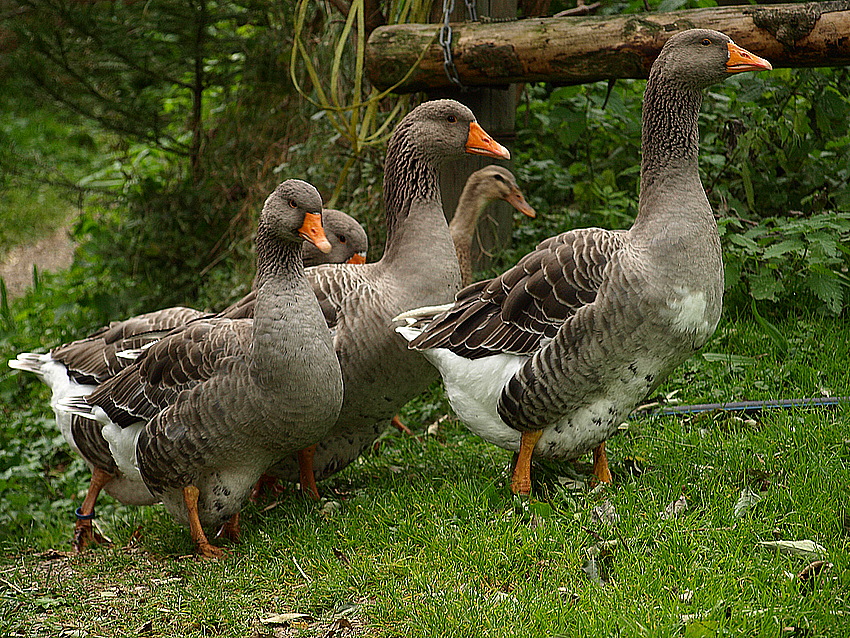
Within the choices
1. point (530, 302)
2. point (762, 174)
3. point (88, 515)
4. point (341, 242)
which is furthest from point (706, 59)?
point (88, 515)

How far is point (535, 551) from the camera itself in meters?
3.89

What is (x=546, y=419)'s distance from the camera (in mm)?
4359

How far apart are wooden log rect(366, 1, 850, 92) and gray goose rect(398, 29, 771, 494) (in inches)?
47.1

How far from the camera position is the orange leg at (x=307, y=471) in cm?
525

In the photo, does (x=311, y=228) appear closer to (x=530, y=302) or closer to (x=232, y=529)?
(x=530, y=302)

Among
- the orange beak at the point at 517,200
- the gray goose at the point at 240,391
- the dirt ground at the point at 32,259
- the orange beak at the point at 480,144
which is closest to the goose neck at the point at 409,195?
the orange beak at the point at 480,144

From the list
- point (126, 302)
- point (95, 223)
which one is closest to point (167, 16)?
point (126, 302)

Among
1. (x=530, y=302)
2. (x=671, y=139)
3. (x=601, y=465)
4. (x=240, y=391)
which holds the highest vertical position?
(x=671, y=139)

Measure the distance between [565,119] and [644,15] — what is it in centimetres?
184

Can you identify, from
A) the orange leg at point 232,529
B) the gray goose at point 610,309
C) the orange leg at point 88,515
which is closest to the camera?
the gray goose at point 610,309

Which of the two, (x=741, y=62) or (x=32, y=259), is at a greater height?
(x=741, y=62)

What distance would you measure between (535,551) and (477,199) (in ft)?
10.7

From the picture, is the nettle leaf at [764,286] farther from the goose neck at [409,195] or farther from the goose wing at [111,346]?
the goose wing at [111,346]

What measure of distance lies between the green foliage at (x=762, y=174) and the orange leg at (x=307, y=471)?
9.56 ft
